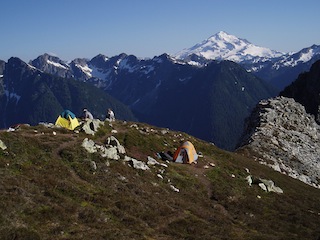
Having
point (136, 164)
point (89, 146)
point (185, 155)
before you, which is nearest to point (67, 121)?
point (185, 155)

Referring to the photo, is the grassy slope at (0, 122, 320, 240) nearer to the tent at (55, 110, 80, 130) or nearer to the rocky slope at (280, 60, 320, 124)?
the tent at (55, 110, 80, 130)

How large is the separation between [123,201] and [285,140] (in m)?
83.8

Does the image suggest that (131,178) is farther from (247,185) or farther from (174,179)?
(247,185)

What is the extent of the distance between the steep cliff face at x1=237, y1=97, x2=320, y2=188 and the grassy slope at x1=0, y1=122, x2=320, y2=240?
37.4 meters

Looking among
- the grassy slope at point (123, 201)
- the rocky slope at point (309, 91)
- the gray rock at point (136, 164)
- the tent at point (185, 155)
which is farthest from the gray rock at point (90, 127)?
the rocky slope at point (309, 91)

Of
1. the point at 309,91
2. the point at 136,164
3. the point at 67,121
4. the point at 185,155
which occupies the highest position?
the point at 309,91

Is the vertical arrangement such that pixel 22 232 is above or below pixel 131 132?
below

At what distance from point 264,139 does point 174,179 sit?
64472 mm

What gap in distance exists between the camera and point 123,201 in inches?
1284

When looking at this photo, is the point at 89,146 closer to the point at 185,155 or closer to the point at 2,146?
the point at 2,146

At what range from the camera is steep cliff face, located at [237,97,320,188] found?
90938mm

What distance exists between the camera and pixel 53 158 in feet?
124

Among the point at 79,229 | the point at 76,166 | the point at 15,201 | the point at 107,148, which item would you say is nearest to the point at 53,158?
the point at 76,166

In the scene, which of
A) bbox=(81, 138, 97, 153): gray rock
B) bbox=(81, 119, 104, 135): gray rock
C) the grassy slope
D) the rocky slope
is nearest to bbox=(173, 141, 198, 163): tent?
the grassy slope
